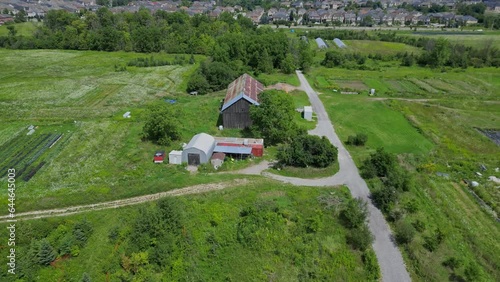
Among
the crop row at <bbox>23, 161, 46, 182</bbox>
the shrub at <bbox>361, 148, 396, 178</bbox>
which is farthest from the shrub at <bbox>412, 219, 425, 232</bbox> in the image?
the crop row at <bbox>23, 161, 46, 182</bbox>

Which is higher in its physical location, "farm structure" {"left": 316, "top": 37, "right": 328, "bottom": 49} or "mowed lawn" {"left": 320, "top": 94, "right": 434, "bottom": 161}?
"farm structure" {"left": 316, "top": 37, "right": 328, "bottom": 49}

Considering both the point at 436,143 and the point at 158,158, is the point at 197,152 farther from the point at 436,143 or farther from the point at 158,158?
the point at 436,143

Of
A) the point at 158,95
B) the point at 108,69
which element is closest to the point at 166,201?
the point at 158,95

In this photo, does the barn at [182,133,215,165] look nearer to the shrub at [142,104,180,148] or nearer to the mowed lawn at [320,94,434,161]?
the shrub at [142,104,180,148]

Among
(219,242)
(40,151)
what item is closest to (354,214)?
(219,242)

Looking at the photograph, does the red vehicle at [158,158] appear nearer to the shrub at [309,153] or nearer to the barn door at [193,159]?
the barn door at [193,159]

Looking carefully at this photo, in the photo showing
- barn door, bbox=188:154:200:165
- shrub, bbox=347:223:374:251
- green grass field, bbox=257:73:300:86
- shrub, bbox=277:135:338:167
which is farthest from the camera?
green grass field, bbox=257:73:300:86
